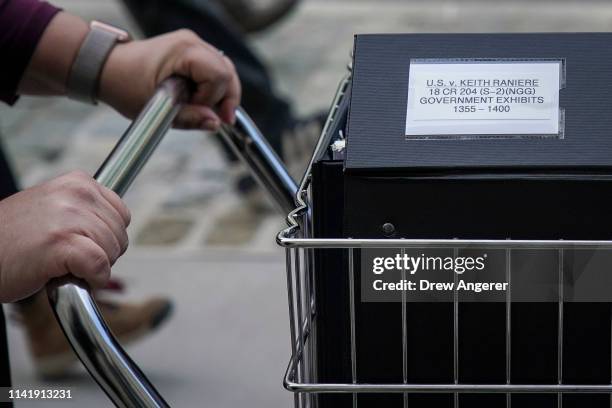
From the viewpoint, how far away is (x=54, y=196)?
3.65ft

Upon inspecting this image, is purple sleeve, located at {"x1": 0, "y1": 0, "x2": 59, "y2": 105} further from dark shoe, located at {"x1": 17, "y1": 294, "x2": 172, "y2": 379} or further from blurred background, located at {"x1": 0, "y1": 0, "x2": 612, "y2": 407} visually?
blurred background, located at {"x1": 0, "y1": 0, "x2": 612, "y2": 407}

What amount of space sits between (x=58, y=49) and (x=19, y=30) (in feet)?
0.20

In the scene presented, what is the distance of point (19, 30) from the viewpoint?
65.1 inches

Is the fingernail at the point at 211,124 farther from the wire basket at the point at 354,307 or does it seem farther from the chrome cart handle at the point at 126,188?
the wire basket at the point at 354,307

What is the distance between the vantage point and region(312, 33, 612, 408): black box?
1.13 meters

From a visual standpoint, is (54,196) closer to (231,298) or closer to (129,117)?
(129,117)

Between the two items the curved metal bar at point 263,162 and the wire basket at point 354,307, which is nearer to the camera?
the wire basket at point 354,307

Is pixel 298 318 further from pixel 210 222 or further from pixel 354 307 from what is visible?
pixel 210 222

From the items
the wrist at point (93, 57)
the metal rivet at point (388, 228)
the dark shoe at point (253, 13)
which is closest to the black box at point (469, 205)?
the metal rivet at point (388, 228)

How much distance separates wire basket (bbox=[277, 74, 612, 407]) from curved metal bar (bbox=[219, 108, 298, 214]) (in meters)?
0.31

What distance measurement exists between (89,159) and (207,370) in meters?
1.59

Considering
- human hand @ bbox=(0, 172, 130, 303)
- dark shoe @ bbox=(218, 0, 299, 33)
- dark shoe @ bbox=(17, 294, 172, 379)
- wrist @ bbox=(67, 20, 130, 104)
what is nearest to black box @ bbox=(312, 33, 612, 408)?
human hand @ bbox=(0, 172, 130, 303)

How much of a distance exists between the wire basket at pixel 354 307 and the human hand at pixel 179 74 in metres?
0.38

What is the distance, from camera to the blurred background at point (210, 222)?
3268 mm
